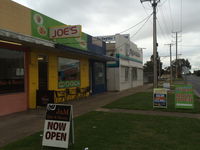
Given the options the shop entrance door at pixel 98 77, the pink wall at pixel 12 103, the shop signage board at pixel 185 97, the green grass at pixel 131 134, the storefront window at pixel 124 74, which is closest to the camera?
the green grass at pixel 131 134

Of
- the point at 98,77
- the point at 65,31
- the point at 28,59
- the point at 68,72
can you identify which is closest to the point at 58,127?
the point at 28,59

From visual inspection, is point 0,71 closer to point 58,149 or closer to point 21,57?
point 21,57

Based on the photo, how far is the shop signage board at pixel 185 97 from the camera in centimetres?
937

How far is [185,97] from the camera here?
9.49 m

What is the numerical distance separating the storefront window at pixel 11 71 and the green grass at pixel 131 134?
3.50 meters

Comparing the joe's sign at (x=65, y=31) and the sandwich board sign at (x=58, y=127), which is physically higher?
the joe's sign at (x=65, y=31)

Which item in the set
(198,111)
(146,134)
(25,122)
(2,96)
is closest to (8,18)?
(2,96)

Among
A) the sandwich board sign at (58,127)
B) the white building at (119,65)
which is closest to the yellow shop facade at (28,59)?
the sandwich board sign at (58,127)

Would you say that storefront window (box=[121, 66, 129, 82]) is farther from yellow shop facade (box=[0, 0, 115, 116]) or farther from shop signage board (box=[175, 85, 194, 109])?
shop signage board (box=[175, 85, 194, 109])

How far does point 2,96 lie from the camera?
8.25m

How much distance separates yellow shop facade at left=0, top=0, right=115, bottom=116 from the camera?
328 inches

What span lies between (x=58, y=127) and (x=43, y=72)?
6.80m

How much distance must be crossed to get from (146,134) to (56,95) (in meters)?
6.39

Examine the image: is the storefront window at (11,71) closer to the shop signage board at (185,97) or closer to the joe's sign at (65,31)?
A: the joe's sign at (65,31)
